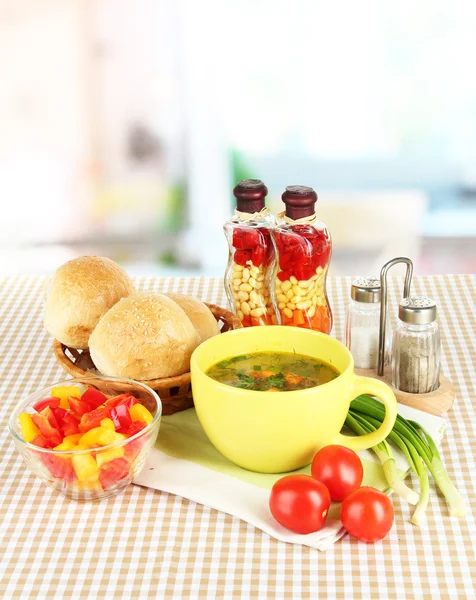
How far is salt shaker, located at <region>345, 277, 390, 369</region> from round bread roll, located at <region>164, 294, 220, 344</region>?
276 millimetres

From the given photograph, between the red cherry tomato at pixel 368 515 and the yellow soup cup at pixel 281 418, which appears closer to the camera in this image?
the red cherry tomato at pixel 368 515

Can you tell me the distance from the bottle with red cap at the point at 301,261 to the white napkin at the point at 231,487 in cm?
37

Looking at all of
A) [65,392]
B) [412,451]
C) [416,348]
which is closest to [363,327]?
[416,348]

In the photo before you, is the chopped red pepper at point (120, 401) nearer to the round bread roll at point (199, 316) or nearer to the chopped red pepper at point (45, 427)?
the chopped red pepper at point (45, 427)

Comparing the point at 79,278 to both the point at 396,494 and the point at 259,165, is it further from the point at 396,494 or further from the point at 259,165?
the point at 259,165

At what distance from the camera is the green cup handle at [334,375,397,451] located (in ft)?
4.01

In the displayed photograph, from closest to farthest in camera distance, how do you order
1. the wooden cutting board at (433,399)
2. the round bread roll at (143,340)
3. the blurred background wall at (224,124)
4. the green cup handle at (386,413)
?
the green cup handle at (386,413) → the round bread roll at (143,340) → the wooden cutting board at (433,399) → the blurred background wall at (224,124)

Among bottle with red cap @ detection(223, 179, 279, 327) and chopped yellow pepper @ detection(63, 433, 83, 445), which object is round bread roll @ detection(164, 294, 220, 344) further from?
chopped yellow pepper @ detection(63, 433, 83, 445)

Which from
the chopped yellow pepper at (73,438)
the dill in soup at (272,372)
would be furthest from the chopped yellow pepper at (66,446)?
the dill in soup at (272,372)

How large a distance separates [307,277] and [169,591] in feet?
2.37

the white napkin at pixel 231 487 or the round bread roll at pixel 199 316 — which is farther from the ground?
the round bread roll at pixel 199 316

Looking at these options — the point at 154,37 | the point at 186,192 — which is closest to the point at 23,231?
the point at 186,192

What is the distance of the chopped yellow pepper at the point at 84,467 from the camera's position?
44.4 inches

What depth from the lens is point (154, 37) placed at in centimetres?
388
